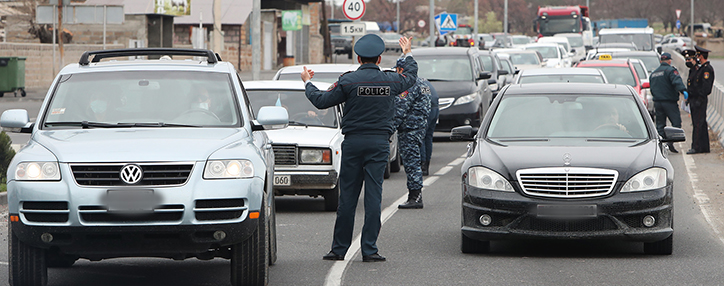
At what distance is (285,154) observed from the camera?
11.4 meters

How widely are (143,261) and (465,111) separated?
41.9 ft

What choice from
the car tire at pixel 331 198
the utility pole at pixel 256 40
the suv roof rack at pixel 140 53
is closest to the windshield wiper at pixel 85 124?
the suv roof rack at pixel 140 53

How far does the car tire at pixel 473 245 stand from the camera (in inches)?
343

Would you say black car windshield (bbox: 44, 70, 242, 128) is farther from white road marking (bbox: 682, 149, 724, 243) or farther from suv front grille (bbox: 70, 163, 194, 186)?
white road marking (bbox: 682, 149, 724, 243)

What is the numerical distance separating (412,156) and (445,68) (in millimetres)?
10048

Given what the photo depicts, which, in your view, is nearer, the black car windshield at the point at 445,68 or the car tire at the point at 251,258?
the car tire at the point at 251,258

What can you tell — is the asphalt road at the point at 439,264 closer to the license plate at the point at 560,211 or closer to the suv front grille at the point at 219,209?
the license plate at the point at 560,211

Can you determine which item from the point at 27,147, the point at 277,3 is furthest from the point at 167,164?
the point at 277,3

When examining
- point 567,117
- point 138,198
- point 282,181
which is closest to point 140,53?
point 138,198

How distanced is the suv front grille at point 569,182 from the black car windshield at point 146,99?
92.1 inches

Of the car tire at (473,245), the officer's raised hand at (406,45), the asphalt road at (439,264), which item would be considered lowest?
the asphalt road at (439,264)

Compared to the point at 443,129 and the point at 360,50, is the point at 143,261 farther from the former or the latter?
the point at 443,129

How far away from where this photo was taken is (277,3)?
59.2 meters

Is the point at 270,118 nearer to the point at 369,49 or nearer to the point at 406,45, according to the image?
the point at 369,49
